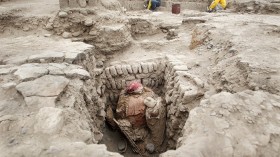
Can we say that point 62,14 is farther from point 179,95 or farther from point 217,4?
point 217,4

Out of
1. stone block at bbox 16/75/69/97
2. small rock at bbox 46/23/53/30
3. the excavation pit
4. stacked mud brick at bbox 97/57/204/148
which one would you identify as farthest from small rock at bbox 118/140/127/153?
small rock at bbox 46/23/53/30

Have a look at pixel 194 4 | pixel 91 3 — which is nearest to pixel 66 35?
pixel 91 3

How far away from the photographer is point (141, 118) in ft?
11.1

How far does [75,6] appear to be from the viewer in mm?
4242

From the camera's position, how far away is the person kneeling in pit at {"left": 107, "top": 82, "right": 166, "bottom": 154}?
3.28m

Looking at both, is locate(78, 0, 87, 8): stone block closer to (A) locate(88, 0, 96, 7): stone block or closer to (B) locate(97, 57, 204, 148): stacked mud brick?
(A) locate(88, 0, 96, 7): stone block

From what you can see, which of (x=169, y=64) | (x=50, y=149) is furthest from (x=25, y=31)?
(x=50, y=149)

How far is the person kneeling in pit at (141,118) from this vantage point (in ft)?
10.8

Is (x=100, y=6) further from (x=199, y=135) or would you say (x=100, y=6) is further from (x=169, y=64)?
(x=199, y=135)

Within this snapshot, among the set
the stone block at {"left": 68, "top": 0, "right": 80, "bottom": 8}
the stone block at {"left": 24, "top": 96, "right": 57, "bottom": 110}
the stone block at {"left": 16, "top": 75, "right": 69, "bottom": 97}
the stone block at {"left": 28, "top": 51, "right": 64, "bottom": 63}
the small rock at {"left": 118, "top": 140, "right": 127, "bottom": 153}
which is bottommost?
the small rock at {"left": 118, "top": 140, "right": 127, "bottom": 153}

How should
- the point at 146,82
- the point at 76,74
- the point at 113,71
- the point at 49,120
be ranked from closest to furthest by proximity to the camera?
1. the point at 49,120
2. the point at 76,74
3. the point at 113,71
4. the point at 146,82

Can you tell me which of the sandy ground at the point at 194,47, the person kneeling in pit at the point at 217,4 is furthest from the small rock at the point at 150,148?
the person kneeling in pit at the point at 217,4

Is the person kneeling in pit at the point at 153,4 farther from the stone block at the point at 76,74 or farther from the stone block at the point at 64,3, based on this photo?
the stone block at the point at 76,74

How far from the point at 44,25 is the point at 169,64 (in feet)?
9.27
